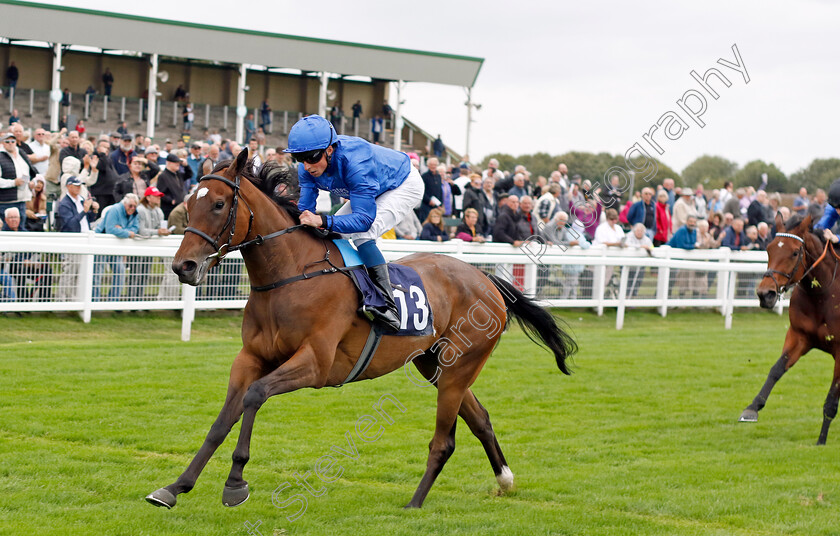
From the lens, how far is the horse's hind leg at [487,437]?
4.94m

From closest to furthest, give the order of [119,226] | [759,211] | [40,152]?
[119,226], [40,152], [759,211]

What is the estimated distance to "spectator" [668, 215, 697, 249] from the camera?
13.2 metres

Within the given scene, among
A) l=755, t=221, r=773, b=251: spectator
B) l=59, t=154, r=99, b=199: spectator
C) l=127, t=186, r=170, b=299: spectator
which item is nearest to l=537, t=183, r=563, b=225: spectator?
l=755, t=221, r=773, b=251: spectator

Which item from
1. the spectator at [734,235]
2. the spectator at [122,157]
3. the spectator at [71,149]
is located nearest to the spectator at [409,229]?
Answer: the spectator at [122,157]

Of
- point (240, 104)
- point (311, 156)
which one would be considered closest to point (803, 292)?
point (311, 156)

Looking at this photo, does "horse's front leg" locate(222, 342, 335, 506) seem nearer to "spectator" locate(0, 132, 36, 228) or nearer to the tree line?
"spectator" locate(0, 132, 36, 228)

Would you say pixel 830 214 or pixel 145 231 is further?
pixel 145 231

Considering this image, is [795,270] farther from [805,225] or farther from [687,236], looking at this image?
[687,236]

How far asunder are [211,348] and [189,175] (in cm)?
347

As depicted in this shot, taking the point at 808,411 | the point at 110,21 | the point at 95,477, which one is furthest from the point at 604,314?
the point at 110,21

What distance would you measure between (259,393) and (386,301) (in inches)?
Result: 34.3

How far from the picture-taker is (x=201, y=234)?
12.9 feet

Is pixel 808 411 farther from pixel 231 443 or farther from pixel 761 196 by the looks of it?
pixel 761 196

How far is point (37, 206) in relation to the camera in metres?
9.60
